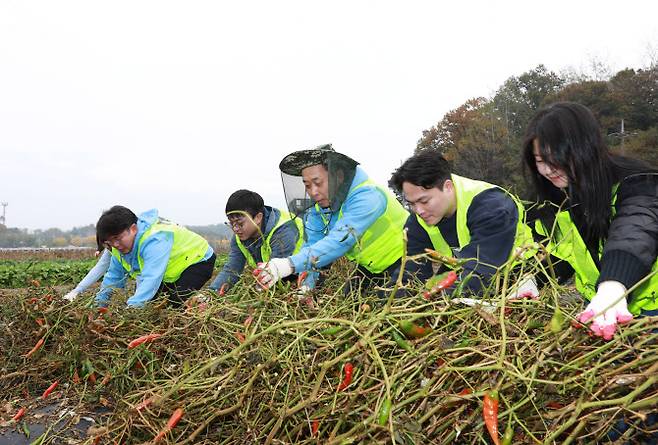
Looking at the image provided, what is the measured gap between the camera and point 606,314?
125 centimetres

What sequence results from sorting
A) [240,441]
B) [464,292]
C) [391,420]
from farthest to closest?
[464,292] < [240,441] < [391,420]

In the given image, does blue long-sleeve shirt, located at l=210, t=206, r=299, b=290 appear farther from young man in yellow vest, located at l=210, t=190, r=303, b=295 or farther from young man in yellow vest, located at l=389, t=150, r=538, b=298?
young man in yellow vest, located at l=389, t=150, r=538, b=298

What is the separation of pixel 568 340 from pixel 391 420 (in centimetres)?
47

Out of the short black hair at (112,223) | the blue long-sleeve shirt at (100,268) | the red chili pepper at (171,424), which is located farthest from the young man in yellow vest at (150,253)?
the red chili pepper at (171,424)

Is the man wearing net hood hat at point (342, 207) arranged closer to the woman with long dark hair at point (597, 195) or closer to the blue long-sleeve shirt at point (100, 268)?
the woman with long dark hair at point (597, 195)

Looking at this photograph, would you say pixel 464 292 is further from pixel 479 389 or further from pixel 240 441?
pixel 240 441

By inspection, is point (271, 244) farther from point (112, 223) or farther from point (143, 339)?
point (143, 339)

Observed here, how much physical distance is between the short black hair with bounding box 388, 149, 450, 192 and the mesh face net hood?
0.69 metres

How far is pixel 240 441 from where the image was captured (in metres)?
1.42

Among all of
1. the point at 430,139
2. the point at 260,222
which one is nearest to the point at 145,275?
the point at 260,222

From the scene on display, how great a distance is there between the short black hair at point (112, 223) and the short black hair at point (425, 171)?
2033 mm

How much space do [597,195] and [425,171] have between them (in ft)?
2.78

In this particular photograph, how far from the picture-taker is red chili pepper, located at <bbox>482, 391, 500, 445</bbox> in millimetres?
1106

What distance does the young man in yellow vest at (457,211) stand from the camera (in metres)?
2.29
